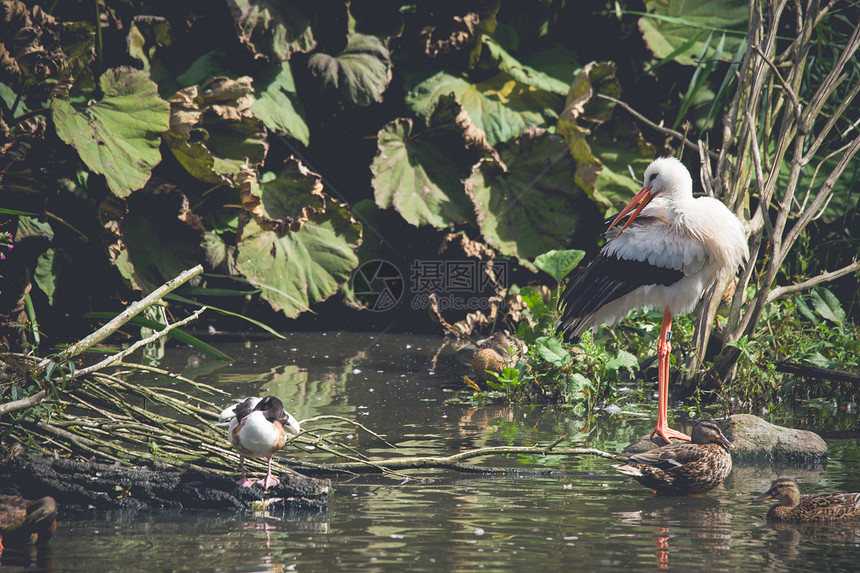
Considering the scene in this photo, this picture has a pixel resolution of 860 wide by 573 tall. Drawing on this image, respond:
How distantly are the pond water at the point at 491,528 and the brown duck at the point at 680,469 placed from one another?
0.19 ft

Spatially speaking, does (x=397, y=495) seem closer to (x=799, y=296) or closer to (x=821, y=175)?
(x=799, y=296)

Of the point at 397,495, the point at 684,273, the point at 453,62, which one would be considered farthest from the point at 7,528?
the point at 453,62

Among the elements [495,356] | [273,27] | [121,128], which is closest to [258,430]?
[495,356]

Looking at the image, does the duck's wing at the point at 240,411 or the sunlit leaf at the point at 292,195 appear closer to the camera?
the duck's wing at the point at 240,411

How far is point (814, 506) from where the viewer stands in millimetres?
3361

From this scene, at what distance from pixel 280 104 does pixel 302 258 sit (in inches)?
60.1

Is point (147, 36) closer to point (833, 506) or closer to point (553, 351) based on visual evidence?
point (553, 351)

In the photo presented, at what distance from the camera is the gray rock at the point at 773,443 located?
4305mm

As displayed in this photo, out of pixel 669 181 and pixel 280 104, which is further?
pixel 280 104

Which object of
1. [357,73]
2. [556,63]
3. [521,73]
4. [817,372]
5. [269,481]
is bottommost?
[269,481]

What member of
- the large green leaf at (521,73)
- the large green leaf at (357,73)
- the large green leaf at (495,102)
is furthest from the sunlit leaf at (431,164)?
the large green leaf at (521,73)

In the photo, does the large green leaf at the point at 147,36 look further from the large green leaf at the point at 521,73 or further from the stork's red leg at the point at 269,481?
the stork's red leg at the point at 269,481

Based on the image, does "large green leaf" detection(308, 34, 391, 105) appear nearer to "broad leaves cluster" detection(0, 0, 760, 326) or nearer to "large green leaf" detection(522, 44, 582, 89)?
"broad leaves cluster" detection(0, 0, 760, 326)

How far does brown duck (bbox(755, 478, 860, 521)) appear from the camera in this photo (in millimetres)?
3348
